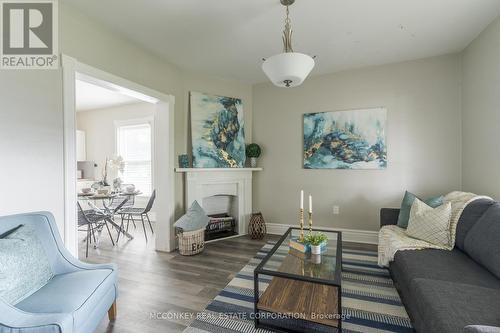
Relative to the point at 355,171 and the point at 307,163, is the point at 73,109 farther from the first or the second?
the point at 355,171

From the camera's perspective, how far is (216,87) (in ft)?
12.9

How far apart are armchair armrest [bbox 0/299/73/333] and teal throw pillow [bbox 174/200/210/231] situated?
1.96m

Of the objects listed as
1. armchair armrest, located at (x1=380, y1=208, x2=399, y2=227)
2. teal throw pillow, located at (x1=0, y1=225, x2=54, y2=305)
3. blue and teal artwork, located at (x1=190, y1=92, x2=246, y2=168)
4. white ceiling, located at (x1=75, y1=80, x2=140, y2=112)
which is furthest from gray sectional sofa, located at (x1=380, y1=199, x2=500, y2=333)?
white ceiling, located at (x1=75, y1=80, x2=140, y2=112)

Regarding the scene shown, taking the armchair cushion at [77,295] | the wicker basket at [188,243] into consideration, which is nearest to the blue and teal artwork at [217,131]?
the wicker basket at [188,243]

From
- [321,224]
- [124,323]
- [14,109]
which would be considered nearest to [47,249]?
[124,323]

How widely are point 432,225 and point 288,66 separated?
198 centimetres

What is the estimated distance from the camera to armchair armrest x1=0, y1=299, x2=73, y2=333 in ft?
3.77

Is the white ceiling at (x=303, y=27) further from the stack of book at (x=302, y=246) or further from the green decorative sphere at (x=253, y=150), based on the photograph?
the stack of book at (x=302, y=246)

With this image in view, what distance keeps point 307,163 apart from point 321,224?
1.00 meters

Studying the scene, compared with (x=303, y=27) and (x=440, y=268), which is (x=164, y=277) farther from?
(x=303, y=27)

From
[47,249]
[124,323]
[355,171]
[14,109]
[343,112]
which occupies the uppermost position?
[343,112]

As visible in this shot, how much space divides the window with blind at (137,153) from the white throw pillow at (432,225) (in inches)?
191

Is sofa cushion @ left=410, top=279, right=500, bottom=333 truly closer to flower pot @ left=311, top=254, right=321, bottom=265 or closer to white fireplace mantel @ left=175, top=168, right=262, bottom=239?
flower pot @ left=311, top=254, right=321, bottom=265

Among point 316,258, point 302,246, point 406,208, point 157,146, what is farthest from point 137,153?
point 406,208
